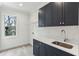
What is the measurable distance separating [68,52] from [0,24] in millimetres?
2412

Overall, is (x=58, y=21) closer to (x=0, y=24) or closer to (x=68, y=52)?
(x=68, y=52)

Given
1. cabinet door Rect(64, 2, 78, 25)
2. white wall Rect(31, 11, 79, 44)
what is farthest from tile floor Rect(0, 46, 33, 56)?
cabinet door Rect(64, 2, 78, 25)

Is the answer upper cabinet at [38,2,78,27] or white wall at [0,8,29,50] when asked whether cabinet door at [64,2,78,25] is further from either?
white wall at [0,8,29,50]

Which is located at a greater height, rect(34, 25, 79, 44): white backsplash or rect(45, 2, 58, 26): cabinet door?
rect(45, 2, 58, 26): cabinet door

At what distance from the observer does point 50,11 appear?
8.51 feet

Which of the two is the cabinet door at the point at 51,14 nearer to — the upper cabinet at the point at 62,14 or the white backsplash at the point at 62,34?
the upper cabinet at the point at 62,14

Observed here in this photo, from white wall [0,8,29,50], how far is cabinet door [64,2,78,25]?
5.67 feet

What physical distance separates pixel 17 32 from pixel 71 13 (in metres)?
2.27

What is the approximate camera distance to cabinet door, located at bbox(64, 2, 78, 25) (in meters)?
1.68

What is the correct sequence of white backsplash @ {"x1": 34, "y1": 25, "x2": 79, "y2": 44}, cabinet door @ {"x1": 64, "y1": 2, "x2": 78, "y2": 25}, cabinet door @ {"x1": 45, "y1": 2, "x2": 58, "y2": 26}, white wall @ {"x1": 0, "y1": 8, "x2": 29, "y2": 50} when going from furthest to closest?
white wall @ {"x1": 0, "y1": 8, "x2": 29, "y2": 50}
cabinet door @ {"x1": 45, "y1": 2, "x2": 58, "y2": 26}
white backsplash @ {"x1": 34, "y1": 25, "x2": 79, "y2": 44}
cabinet door @ {"x1": 64, "y1": 2, "x2": 78, "y2": 25}

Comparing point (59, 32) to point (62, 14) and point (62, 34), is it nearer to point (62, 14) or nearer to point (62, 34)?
point (62, 34)

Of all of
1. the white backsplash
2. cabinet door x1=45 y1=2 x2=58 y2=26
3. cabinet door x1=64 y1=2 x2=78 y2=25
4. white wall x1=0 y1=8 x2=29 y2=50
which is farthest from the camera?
white wall x1=0 y1=8 x2=29 y2=50

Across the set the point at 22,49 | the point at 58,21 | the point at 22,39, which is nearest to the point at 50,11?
the point at 58,21

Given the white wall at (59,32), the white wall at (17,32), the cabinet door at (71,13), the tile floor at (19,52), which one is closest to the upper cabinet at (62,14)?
the cabinet door at (71,13)
